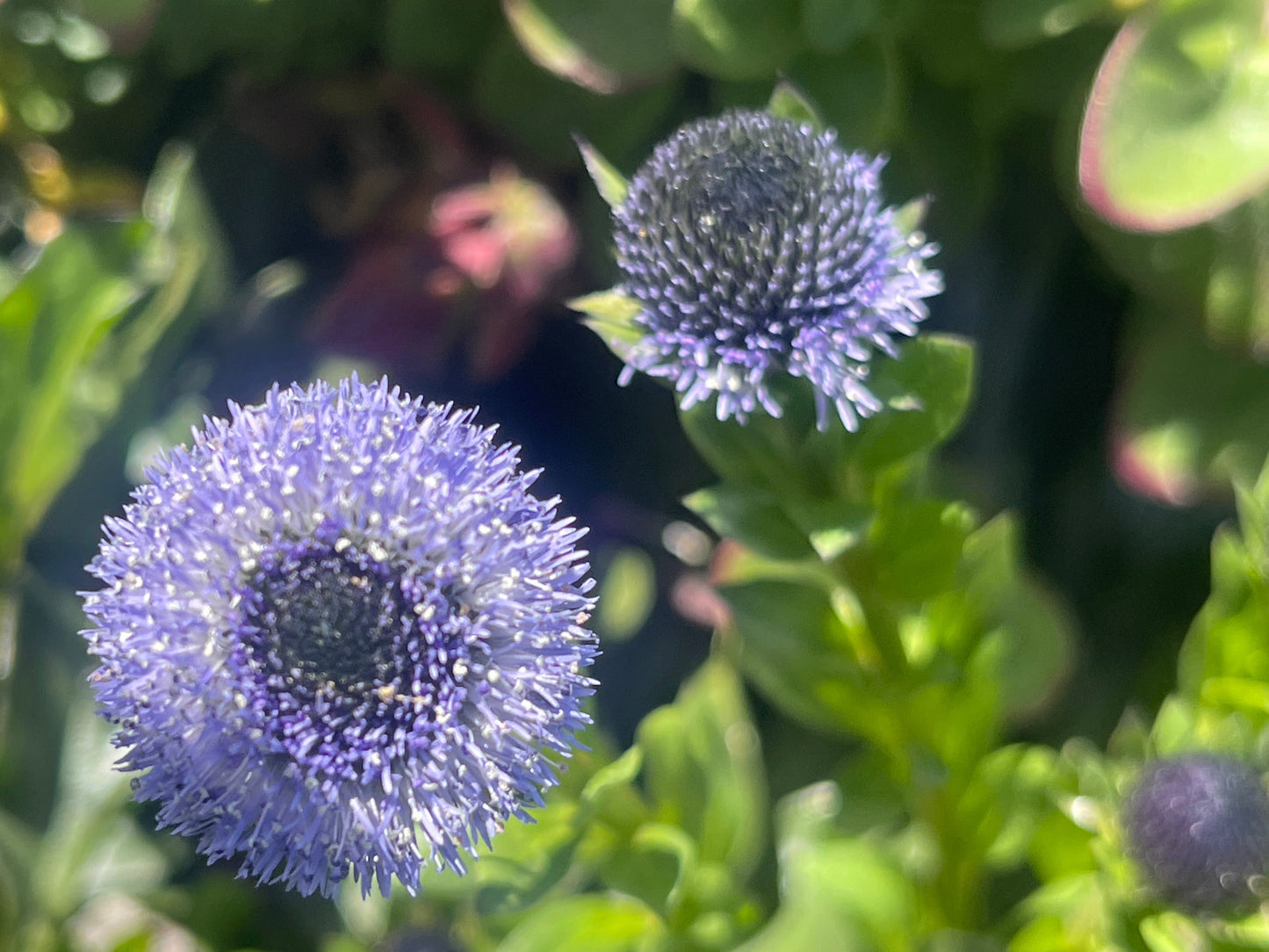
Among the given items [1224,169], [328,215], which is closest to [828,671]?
[1224,169]

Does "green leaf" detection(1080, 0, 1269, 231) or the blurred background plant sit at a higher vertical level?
"green leaf" detection(1080, 0, 1269, 231)

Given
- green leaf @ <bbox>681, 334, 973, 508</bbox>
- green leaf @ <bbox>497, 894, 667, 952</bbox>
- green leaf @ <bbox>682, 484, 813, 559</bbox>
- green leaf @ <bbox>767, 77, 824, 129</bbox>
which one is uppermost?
green leaf @ <bbox>767, 77, 824, 129</bbox>

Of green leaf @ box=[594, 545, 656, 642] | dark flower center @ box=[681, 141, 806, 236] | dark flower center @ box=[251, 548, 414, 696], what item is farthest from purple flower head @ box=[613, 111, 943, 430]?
green leaf @ box=[594, 545, 656, 642]

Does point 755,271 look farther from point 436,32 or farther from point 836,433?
point 436,32

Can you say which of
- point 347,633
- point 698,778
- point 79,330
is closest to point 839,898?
point 698,778

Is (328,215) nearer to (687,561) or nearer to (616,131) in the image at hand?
(616,131)

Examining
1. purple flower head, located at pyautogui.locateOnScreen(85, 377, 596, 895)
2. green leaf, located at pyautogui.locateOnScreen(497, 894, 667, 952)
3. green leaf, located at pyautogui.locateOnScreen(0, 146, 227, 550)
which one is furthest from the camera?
green leaf, located at pyautogui.locateOnScreen(0, 146, 227, 550)

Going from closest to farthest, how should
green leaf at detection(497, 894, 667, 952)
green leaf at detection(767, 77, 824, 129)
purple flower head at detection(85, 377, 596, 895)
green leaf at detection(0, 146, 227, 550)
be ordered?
1. purple flower head at detection(85, 377, 596, 895)
2. green leaf at detection(767, 77, 824, 129)
3. green leaf at detection(497, 894, 667, 952)
4. green leaf at detection(0, 146, 227, 550)

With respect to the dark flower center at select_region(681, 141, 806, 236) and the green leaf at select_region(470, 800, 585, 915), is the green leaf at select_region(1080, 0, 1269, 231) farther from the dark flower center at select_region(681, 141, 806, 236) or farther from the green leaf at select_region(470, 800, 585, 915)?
the green leaf at select_region(470, 800, 585, 915)
